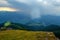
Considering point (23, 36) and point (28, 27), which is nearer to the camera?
point (23, 36)

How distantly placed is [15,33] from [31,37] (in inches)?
26.7

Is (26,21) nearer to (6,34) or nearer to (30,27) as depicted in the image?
(30,27)

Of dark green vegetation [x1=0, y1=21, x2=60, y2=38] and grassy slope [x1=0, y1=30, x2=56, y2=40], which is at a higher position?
dark green vegetation [x1=0, y1=21, x2=60, y2=38]

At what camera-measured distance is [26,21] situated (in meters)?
6.79

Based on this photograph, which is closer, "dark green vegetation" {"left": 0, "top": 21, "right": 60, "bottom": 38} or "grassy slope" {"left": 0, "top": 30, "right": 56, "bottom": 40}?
"grassy slope" {"left": 0, "top": 30, "right": 56, "bottom": 40}

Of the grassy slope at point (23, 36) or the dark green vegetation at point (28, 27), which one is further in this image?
the dark green vegetation at point (28, 27)

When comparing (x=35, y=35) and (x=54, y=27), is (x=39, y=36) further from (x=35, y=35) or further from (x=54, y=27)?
(x=54, y=27)

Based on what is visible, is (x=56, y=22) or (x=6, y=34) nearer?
(x=6, y=34)

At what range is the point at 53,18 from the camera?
6941 mm

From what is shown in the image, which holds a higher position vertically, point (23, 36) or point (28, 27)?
point (28, 27)

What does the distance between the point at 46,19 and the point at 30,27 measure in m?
0.83

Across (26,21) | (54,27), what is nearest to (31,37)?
(26,21)

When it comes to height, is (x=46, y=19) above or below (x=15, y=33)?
above

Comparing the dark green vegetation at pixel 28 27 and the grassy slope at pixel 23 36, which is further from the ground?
the dark green vegetation at pixel 28 27
